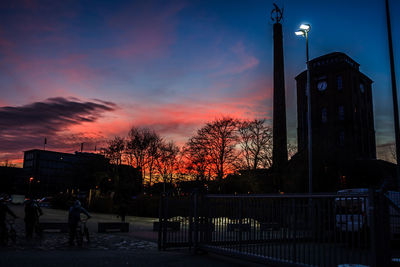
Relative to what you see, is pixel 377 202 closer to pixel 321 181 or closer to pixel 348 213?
pixel 348 213

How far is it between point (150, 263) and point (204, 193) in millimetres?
2960

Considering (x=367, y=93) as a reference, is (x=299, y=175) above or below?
below

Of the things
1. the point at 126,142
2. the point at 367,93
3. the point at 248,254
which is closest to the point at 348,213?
the point at 248,254

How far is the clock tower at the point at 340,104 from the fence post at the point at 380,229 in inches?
1922

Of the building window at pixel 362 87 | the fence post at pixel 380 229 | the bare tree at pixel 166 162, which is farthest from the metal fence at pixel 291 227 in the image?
the building window at pixel 362 87

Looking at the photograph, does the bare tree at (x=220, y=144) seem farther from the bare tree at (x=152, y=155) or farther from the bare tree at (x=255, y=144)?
the bare tree at (x=152, y=155)

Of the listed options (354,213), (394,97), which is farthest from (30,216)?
(394,97)

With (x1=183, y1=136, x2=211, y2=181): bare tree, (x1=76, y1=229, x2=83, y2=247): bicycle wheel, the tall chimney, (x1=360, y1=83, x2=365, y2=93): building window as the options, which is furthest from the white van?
(x1=360, y1=83, x2=365, y2=93): building window

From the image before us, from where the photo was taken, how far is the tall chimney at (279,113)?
130ft

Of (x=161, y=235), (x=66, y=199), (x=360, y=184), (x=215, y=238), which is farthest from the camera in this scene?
(x=66, y=199)

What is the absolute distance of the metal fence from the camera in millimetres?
6676

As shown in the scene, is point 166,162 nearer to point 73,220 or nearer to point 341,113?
A: point 341,113

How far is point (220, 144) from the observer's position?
4303 cm

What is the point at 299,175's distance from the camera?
1447 inches
